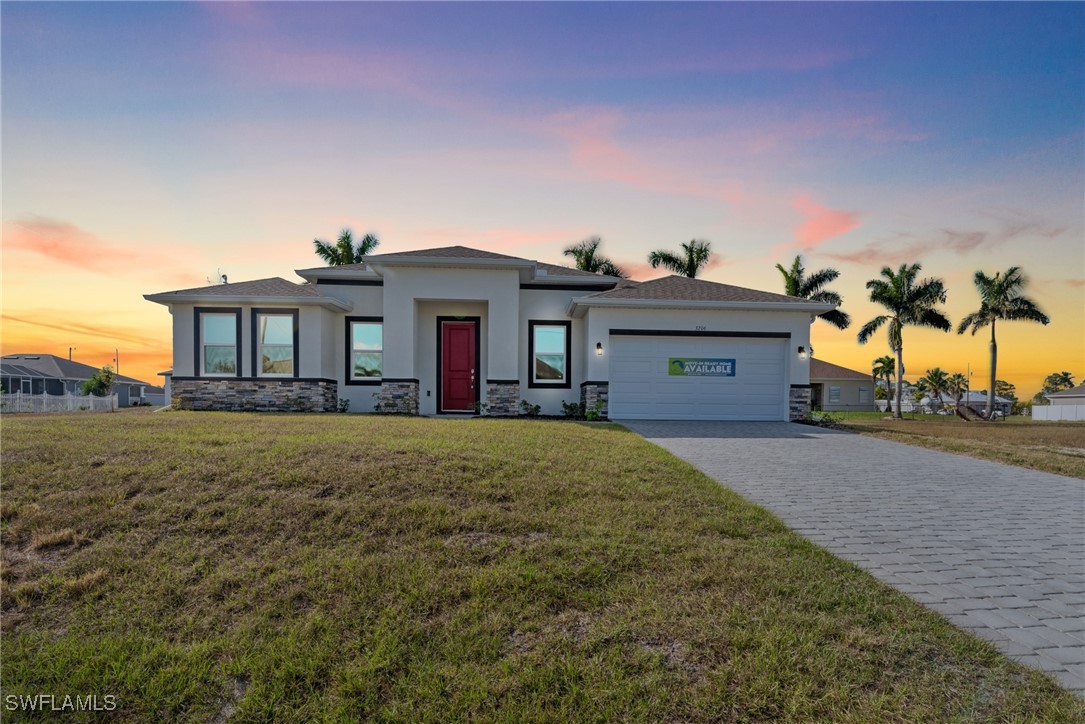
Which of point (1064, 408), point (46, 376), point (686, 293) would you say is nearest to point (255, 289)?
point (686, 293)

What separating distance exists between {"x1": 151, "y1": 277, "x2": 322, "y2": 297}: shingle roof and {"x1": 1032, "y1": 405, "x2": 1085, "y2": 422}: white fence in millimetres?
52548

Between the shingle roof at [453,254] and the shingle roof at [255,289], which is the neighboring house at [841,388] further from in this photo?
the shingle roof at [255,289]

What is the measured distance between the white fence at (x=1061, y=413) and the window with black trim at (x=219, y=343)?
2127 inches

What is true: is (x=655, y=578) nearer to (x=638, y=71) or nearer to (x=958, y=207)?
(x=638, y=71)

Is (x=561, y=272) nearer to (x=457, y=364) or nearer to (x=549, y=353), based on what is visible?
(x=549, y=353)

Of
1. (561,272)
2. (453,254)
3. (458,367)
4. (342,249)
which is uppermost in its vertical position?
(342,249)

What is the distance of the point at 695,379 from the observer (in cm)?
1416

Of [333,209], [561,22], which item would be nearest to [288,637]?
[561,22]

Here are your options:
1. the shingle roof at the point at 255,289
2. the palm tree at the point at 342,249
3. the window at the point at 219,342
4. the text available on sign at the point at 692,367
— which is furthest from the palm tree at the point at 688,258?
the window at the point at 219,342

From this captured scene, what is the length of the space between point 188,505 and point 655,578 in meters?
4.12

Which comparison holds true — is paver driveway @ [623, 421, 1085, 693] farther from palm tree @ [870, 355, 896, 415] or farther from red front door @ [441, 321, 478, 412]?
palm tree @ [870, 355, 896, 415]

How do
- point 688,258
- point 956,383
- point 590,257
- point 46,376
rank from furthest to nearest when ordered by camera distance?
1. point 956,383
2. point 46,376
3. point 688,258
4. point 590,257

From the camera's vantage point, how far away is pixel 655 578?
3641 millimetres

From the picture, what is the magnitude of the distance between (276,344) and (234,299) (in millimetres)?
1592
